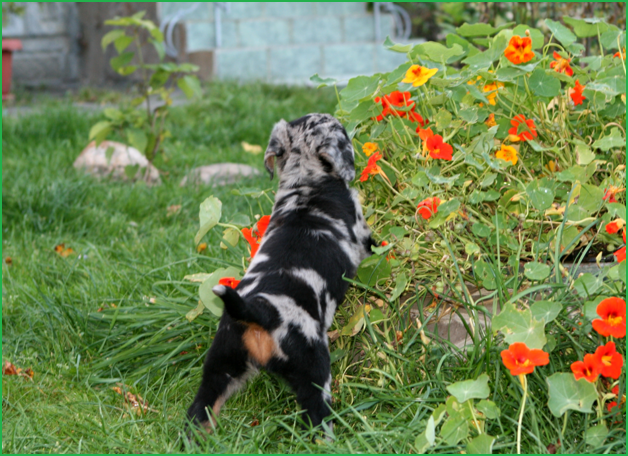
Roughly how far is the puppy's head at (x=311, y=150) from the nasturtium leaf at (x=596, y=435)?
1179 millimetres

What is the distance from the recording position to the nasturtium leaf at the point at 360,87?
2.65 meters

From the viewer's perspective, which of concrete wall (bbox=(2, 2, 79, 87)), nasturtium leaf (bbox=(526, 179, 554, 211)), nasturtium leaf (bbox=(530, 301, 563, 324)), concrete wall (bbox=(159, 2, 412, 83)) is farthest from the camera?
concrete wall (bbox=(2, 2, 79, 87))

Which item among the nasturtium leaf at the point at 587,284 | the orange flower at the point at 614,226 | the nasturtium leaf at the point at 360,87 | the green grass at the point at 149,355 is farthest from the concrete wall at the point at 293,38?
the nasturtium leaf at the point at 587,284

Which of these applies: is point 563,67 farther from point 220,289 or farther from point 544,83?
point 220,289

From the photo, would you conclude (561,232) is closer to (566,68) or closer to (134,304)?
(566,68)

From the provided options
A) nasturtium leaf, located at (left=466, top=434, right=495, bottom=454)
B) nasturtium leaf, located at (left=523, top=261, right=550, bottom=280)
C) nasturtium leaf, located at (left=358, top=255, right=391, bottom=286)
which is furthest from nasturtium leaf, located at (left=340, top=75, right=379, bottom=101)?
nasturtium leaf, located at (left=466, top=434, right=495, bottom=454)

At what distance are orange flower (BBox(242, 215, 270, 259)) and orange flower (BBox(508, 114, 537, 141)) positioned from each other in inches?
41.9

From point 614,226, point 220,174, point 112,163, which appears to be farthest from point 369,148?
point 112,163

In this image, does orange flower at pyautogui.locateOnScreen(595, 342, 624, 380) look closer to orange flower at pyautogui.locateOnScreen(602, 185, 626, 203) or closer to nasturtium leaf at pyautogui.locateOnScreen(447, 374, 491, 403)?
nasturtium leaf at pyautogui.locateOnScreen(447, 374, 491, 403)

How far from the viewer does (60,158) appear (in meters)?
5.52

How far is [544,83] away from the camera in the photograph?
2.52 meters

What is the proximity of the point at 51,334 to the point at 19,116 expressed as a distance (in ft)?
14.5

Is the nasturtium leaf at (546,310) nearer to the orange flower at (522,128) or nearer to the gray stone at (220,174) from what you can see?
the orange flower at (522,128)

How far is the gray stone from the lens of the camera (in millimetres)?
5109
